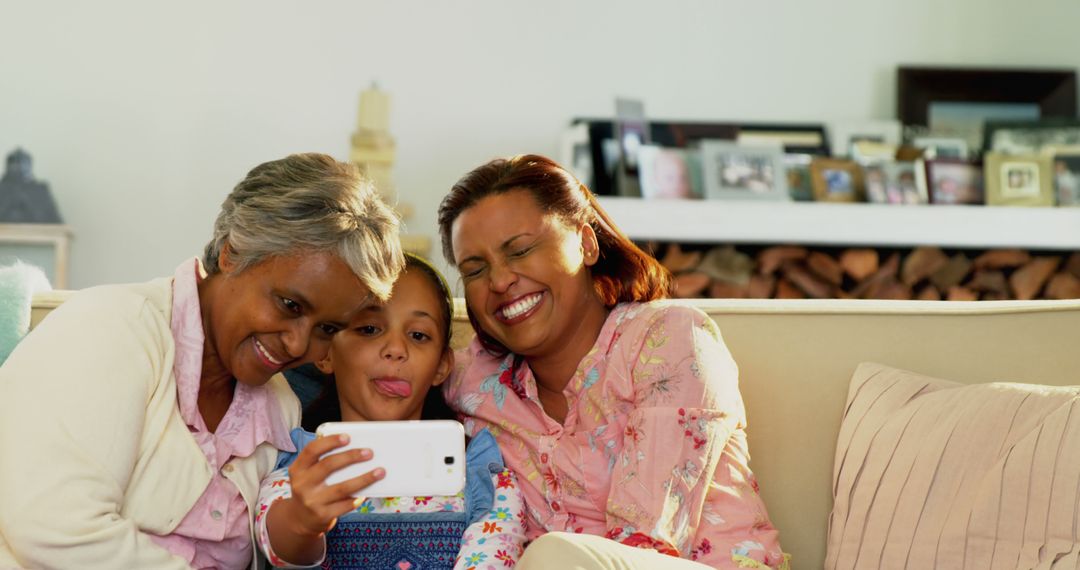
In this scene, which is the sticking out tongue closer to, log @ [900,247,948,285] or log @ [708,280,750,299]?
log @ [708,280,750,299]

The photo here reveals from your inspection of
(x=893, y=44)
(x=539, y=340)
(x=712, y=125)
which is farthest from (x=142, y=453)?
(x=893, y=44)

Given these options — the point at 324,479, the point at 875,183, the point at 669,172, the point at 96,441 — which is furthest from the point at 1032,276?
the point at 96,441

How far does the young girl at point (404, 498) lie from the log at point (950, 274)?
2.71m

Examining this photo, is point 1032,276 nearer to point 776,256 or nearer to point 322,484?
point 776,256

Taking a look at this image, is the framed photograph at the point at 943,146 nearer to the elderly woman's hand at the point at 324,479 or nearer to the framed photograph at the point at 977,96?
the framed photograph at the point at 977,96

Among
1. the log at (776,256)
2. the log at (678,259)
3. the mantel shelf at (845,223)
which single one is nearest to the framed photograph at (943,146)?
the mantel shelf at (845,223)

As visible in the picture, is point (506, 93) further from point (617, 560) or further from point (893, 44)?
point (617, 560)

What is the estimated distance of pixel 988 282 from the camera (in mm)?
4109

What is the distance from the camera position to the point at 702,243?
4.09 m

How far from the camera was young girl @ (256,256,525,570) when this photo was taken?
1.60m

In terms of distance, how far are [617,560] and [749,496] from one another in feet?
1.52

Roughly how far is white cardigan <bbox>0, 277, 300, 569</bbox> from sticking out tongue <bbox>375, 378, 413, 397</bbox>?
303 mm

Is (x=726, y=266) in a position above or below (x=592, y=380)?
below

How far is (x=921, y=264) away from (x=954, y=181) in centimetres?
33
